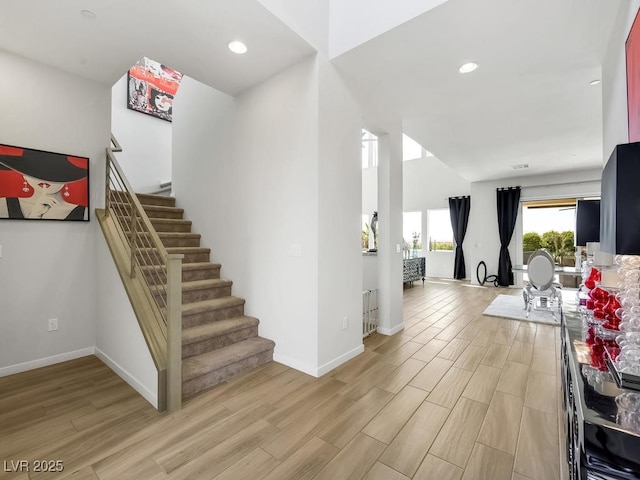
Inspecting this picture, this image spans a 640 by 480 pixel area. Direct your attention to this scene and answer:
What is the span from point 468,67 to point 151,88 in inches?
213

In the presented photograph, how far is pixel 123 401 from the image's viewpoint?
2281mm

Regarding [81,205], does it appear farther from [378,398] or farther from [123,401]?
[378,398]

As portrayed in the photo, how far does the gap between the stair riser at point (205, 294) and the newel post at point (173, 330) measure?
0.98 m

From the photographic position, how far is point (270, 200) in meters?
3.05

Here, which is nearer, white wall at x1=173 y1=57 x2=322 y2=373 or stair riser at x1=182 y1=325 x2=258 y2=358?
stair riser at x1=182 y1=325 x2=258 y2=358

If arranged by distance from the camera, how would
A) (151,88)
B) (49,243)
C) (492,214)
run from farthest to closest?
(492,214)
(151,88)
(49,243)

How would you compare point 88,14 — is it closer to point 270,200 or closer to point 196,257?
point 270,200

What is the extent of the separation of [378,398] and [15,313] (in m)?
3.53

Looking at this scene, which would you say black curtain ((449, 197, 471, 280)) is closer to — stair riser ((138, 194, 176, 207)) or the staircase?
the staircase

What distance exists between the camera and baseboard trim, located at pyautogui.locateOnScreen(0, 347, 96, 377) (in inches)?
108

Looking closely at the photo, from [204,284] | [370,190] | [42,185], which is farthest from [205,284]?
[370,190]

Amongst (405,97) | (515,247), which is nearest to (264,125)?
(405,97)

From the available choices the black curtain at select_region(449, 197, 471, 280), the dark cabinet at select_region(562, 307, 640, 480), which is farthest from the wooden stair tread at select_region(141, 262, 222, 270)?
the black curtain at select_region(449, 197, 471, 280)

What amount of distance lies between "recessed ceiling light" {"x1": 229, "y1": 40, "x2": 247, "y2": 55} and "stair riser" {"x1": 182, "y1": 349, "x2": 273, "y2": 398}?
288 centimetres
